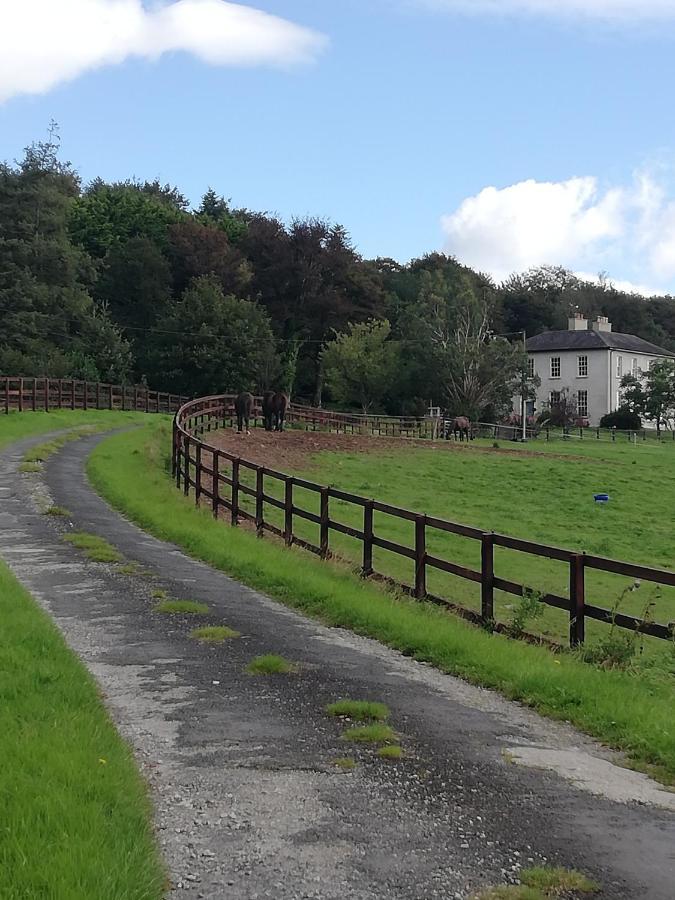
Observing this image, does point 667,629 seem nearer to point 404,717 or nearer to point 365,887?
point 404,717

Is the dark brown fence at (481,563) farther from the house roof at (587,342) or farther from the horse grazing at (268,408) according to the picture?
the house roof at (587,342)

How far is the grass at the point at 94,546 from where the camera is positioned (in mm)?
13055

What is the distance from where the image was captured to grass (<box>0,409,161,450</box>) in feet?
107

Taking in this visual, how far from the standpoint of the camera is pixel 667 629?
841 cm

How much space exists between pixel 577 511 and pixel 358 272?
192ft

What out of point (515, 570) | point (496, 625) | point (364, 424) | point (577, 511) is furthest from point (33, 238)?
point (496, 625)

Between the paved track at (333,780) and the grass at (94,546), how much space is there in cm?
306

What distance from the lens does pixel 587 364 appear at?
85625 mm

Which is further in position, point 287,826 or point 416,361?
point 416,361

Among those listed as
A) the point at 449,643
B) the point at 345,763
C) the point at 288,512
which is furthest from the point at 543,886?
the point at 288,512

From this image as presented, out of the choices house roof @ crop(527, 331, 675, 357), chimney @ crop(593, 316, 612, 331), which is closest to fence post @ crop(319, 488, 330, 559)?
house roof @ crop(527, 331, 675, 357)

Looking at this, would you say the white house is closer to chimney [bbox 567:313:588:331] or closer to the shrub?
chimney [bbox 567:313:588:331]

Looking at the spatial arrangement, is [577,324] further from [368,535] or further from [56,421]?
[368,535]

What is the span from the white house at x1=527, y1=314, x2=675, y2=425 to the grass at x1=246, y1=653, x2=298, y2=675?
2965 inches
